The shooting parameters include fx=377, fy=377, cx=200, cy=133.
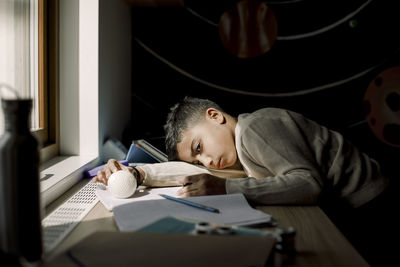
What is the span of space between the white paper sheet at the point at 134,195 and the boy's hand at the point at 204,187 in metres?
0.06

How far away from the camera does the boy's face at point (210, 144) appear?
4.02 feet

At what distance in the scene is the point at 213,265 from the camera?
0.48m

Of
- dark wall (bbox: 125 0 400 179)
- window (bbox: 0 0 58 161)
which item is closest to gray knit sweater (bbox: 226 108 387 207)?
window (bbox: 0 0 58 161)

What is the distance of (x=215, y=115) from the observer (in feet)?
4.39

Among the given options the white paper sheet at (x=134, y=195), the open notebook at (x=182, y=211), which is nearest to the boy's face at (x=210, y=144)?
the white paper sheet at (x=134, y=195)

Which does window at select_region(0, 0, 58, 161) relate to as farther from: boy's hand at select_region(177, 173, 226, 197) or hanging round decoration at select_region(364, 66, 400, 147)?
hanging round decoration at select_region(364, 66, 400, 147)

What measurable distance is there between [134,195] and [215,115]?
48 centimetres

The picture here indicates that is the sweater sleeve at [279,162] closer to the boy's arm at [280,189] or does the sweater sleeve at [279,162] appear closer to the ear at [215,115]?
the boy's arm at [280,189]

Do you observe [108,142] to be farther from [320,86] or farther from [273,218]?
[320,86]

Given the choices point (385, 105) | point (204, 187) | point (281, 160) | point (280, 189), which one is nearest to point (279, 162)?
point (281, 160)

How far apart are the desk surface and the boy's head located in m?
0.36

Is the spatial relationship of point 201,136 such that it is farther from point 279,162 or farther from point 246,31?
point 246,31

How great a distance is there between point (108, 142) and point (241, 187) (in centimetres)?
68

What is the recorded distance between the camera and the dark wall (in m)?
1.99
